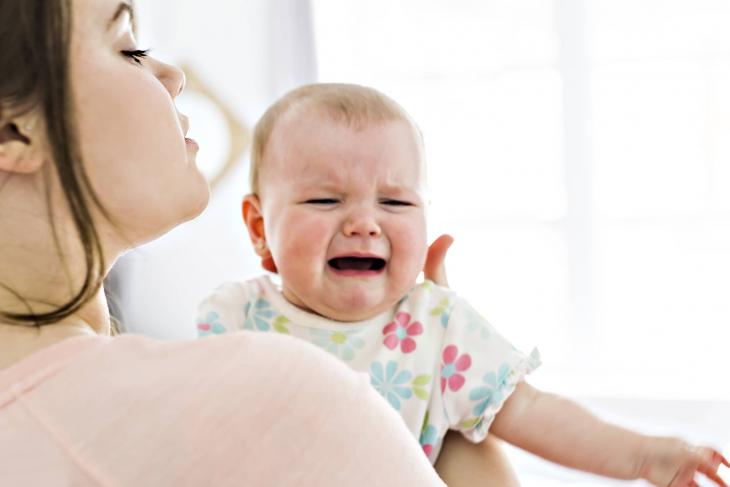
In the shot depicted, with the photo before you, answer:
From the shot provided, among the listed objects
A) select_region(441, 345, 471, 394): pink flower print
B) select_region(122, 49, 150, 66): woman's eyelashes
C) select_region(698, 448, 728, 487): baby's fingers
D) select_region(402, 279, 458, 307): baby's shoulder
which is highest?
select_region(122, 49, 150, 66): woman's eyelashes

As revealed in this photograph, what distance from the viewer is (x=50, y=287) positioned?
714 mm

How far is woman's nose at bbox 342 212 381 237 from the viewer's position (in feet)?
4.18

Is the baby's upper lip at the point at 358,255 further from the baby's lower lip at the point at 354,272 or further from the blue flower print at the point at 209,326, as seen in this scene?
the blue flower print at the point at 209,326

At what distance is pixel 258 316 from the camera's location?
1354mm

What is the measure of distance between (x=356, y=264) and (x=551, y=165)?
224 cm

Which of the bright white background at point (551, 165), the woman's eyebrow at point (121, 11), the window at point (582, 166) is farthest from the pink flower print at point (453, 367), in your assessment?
the window at point (582, 166)

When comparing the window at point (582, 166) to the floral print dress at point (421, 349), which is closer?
the floral print dress at point (421, 349)

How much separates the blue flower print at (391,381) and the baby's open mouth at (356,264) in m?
0.15

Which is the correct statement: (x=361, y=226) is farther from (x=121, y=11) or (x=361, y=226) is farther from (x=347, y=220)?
(x=121, y=11)

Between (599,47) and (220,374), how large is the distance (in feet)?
9.96

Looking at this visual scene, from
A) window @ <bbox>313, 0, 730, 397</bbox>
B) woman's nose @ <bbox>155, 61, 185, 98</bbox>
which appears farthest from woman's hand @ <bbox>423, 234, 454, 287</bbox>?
window @ <bbox>313, 0, 730, 397</bbox>

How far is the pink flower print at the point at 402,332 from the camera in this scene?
4.24 ft

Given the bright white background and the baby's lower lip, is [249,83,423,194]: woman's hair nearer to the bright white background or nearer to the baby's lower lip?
the baby's lower lip

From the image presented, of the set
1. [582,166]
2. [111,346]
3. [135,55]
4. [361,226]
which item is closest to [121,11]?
[135,55]
